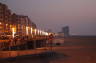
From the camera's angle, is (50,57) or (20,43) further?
(20,43)

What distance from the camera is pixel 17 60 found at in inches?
1624

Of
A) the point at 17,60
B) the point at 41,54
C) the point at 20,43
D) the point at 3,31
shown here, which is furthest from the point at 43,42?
the point at 17,60

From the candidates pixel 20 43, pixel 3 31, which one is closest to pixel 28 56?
pixel 20 43

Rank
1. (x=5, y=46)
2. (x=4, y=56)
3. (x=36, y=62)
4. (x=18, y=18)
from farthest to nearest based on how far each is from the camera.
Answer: (x=18, y=18) → (x=5, y=46) → (x=36, y=62) → (x=4, y=56)

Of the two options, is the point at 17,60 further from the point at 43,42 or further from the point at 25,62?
the point at 43,42

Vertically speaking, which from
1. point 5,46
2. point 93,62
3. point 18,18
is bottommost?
point 93,62

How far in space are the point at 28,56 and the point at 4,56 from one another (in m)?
5.26

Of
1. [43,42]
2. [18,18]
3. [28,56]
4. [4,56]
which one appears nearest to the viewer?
[4,56]

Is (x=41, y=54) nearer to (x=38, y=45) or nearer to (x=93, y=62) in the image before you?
(x=93, y=62)

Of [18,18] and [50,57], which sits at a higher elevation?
[18,18]

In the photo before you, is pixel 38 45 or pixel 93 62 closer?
pixel 93 62

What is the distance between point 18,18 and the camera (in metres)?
149

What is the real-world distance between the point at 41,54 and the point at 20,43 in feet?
63.0

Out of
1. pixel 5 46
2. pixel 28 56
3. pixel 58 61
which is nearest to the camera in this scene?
pixel 28 56
